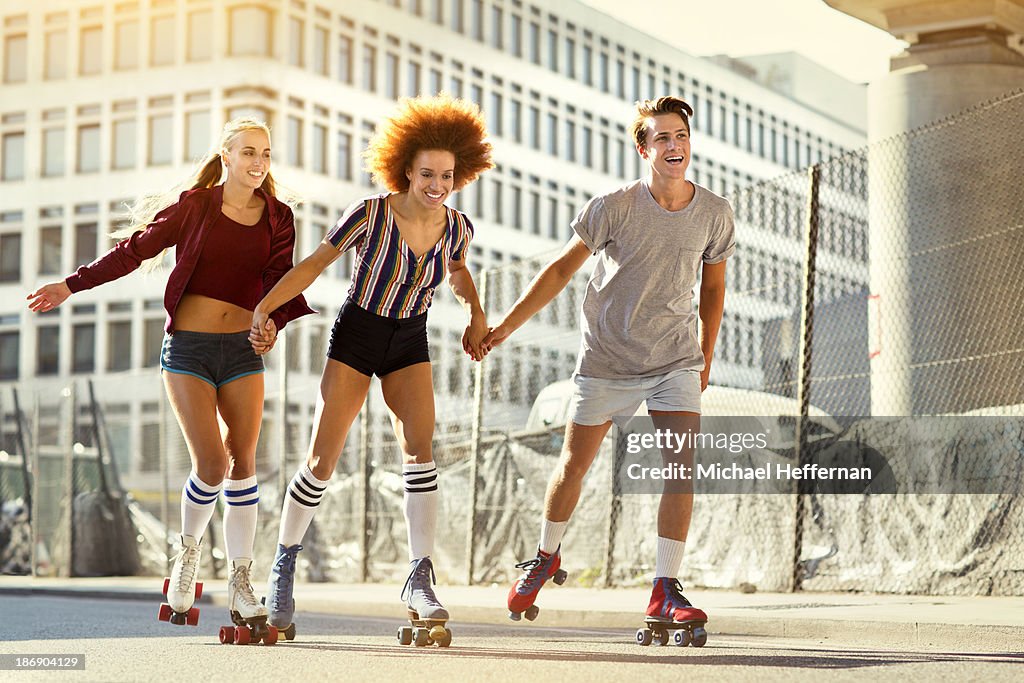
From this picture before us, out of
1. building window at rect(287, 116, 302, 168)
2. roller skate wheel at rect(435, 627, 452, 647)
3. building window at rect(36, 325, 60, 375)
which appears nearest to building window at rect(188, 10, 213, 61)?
building window at rect(287, 116, 302, 168)

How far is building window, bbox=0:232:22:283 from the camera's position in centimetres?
5850

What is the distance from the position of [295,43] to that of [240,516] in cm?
4822

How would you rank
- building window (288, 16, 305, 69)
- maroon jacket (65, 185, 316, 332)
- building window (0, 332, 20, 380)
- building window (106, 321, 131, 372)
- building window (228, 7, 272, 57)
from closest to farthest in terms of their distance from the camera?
maroon jacket (65, 185, 316, 332) < building window (228, 7, 272, 57) < building window (288, 16, 305, 69) < building window (106, 321, 131, 372) < building window (0, 332, 20, 380)

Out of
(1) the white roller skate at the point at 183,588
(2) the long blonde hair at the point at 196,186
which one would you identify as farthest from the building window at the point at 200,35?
(1) the white roller skate at the point at 183,588

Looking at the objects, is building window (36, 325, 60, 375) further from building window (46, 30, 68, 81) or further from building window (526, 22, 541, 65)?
building window (526, 22, 541, 65)

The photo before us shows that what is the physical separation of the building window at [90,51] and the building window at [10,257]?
6158 millimetres

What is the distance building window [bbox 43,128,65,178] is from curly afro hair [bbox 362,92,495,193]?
173 ft

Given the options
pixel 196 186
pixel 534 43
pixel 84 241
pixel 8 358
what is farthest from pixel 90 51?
pixel 196 186

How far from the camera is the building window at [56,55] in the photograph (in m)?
57.9

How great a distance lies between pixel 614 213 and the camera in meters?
7.27

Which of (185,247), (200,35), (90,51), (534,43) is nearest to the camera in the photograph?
(185,247)

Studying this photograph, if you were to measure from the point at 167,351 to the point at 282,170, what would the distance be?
46325 millimetres

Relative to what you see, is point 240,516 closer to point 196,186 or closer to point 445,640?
point 445,640

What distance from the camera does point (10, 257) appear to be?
5881 cm
